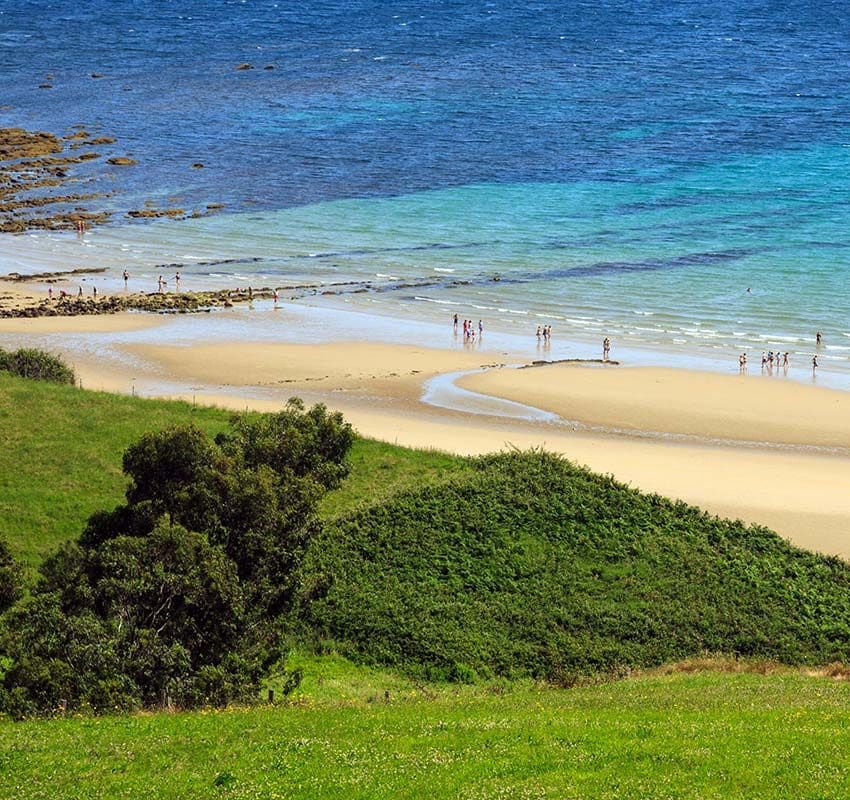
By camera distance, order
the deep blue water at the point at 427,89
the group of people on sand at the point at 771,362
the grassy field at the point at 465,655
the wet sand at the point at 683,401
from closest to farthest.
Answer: the grassy field at the point at 465,655 → the wet sand at the point at 683,401 → the group of people on sand at the point at 771,362 → the deep blue water at the point at 427,89

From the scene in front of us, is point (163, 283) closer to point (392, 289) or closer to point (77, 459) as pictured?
point (392, 289)


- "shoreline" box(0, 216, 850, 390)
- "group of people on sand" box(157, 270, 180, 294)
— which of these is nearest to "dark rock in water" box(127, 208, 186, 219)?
"shoreline" box(0, 216, 850, 390)

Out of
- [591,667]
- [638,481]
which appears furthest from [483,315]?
[591,667]

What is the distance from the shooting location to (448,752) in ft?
57.6

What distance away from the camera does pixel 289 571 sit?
2592cm

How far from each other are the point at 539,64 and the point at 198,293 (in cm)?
8848

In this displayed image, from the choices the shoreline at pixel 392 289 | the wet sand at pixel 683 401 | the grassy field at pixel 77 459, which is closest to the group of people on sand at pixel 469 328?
the shoreline at pixel 392 289

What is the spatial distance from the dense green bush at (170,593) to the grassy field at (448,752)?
1.05 metres

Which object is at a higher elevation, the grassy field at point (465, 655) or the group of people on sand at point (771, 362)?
the group of people on sand at point (771, 362)

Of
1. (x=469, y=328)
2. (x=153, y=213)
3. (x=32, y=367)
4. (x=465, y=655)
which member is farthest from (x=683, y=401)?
(x=153, y=213)

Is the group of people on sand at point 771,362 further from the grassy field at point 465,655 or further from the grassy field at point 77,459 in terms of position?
the grassy field at point 465,655

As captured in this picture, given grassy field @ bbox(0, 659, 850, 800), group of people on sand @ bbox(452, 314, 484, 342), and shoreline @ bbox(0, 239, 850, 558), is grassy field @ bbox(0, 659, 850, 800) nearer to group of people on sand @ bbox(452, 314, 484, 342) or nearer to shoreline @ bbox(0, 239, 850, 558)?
shoreline @ bbox(0, 239, 850, 558)

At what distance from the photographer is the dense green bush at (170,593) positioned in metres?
20.6

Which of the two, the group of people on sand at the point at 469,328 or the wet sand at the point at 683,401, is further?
the group of people on sand at the point at 469,328
